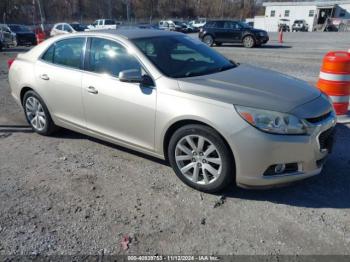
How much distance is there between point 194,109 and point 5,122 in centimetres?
424

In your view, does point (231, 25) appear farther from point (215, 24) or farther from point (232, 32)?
point (215, 24)

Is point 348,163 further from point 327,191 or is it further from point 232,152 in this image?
point 232,152

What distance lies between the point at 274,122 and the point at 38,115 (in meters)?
3.67

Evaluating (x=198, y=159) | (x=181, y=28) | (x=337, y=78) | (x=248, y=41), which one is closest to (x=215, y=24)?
(x=248, y=41)

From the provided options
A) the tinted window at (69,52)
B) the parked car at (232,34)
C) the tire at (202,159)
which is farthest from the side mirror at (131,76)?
the parked car at (232,34)

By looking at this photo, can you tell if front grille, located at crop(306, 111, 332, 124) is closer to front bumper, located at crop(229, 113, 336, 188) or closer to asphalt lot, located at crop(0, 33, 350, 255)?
front bumper, located at crop(229, 113, 336, 188)

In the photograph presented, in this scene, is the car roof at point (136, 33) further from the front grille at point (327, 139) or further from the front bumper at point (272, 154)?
the front grille at point (327, 139)

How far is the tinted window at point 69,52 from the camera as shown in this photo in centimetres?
423

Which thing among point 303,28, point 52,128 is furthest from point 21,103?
point 303,28

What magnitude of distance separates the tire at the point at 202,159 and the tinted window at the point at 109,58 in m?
1.01

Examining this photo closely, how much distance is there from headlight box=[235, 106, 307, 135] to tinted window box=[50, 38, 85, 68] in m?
2.43

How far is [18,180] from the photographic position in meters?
3.76

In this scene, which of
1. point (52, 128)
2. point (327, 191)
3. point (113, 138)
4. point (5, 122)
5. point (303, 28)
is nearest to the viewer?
point (327, 191)

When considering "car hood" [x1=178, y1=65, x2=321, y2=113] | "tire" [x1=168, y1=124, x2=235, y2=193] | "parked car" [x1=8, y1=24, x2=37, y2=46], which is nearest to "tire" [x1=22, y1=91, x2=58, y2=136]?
"tire" [x1=168, y1=124, x2=235, y2=193]
